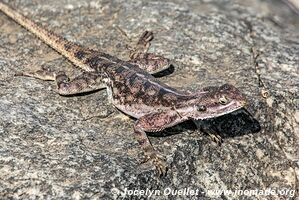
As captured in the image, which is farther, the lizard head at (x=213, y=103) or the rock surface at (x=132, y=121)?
the lizard head at (x=213, y=103)

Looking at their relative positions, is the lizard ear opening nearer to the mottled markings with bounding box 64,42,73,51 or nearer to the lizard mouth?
the lizard mouth

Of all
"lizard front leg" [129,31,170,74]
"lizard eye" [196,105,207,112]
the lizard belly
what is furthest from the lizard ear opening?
"lizard front leg" [129,31,170,74]

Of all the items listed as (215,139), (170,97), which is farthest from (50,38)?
(215,139)

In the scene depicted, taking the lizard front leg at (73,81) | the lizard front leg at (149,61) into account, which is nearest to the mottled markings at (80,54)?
the lizard front leg at (73,81)

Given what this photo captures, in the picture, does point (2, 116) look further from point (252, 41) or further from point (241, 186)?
point (252, 41)

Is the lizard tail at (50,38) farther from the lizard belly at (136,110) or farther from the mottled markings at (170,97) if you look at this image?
the mottled markings at (170,97)

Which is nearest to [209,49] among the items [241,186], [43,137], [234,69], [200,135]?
[234,69]

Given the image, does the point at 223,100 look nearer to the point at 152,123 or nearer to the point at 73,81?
the point at 152,123
